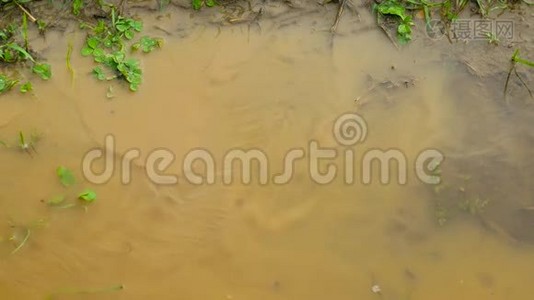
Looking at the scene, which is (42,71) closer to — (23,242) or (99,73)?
(99,73)

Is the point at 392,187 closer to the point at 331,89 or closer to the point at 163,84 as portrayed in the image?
the point at 331,89

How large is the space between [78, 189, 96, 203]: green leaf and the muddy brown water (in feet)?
0.09

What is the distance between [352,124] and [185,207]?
731mm

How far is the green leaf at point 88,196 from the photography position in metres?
2.68

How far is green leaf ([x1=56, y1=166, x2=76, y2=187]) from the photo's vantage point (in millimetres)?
2705

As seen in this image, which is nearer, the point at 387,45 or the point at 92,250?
the point at 92,250

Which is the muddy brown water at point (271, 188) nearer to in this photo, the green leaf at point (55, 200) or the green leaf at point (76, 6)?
the green leaf at point (55, 200)

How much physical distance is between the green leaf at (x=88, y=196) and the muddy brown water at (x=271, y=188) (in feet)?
0.09

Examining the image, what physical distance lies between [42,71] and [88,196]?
0.55 metres

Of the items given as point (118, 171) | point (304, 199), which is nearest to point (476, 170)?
point (304, 199)

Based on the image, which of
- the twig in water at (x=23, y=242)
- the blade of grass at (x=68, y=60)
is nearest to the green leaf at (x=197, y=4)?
the blade of grass at (x=68, y=60)

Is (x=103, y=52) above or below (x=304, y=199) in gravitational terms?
above

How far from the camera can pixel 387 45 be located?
2.83 meters

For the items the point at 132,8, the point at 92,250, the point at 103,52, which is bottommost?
the point at 92,250
